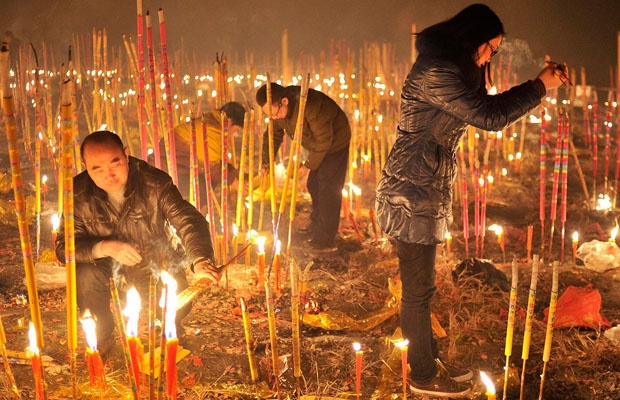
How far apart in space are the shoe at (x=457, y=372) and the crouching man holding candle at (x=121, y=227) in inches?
39.7

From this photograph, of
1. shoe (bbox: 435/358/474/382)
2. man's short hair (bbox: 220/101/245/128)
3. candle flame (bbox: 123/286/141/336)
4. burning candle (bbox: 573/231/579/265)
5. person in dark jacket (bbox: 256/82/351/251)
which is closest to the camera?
candle flame (bbox: 123/286/141/336)

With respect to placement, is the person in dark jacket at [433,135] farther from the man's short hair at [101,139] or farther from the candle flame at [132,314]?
the man's short hair at [101,139]

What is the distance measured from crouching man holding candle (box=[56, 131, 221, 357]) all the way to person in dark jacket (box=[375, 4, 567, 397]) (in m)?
0.76

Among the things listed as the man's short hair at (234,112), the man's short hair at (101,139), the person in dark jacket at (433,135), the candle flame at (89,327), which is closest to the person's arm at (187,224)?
the man's short hair at (101,139)

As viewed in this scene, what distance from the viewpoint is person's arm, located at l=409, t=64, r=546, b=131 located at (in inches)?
83.6

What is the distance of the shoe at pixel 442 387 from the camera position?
2459 mm

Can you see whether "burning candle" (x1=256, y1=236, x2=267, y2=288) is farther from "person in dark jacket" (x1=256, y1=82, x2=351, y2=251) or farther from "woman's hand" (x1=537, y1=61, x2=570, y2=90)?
"woman's hand" (x1=537, y1=61, x2=570, y2=90)

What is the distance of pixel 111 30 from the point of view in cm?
1345

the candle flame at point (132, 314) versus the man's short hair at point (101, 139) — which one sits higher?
the man's short hair at point (101, 139)

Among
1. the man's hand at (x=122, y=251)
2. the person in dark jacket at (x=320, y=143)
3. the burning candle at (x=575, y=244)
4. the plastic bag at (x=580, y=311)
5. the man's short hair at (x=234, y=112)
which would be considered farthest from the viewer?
the man's short hair at (x=234, y=112)

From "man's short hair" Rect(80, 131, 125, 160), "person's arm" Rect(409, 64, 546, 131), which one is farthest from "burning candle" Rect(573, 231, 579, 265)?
"man's short hair" Rect(80, 131, 125, 160)

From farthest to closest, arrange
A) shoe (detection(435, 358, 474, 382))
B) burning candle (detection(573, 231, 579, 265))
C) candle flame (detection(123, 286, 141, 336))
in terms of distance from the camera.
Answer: burning candle (detection(573, 231, 579, 265))
shoe (detection(435, 358, 474, 382))
candle flame (detection(123, 286, 141, 336))

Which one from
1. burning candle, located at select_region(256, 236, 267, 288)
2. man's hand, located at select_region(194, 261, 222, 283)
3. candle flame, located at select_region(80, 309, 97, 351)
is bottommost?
burning candle, located at select_region(256, 236, 267, 288)

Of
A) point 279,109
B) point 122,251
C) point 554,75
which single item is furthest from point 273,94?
point 554,75
